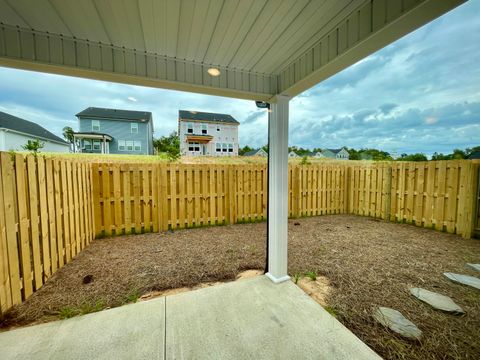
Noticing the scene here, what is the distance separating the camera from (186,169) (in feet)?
15.2

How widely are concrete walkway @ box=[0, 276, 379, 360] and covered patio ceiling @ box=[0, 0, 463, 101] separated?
7.83 ft

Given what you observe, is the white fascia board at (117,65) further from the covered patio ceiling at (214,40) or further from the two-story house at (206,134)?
the two-story house at (206,134)

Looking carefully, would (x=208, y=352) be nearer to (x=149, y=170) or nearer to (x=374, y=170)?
(x=149, y=170)

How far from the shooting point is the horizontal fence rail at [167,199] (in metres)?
2.03

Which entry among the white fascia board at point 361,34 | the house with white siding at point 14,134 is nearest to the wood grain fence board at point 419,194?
the white fascia board at point 361,34

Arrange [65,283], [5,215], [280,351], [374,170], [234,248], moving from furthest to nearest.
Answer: [374,170] → [234,248] → [65,283] → [5,215] → [280,351]

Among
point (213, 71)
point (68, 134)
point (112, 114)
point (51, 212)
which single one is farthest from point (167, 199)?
point (68, 134)

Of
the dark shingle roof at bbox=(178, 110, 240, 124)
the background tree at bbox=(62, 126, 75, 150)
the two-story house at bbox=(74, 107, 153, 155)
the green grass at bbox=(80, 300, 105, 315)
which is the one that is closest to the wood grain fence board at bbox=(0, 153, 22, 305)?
the green grass at bbox=(80, 300, 105, 315)

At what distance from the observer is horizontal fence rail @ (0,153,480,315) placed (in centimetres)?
203

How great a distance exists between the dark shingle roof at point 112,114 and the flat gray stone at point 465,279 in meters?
21.7

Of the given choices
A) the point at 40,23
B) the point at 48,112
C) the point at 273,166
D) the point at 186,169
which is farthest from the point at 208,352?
the point at 48,112

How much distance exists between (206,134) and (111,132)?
30.0ft

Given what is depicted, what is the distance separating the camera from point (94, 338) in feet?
5.27

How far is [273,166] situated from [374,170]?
4.79 metres
